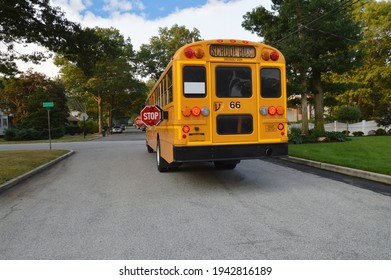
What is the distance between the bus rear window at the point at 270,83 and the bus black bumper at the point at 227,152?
114 cm

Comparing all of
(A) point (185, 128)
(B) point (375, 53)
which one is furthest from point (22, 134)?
(B) point (375, 53)

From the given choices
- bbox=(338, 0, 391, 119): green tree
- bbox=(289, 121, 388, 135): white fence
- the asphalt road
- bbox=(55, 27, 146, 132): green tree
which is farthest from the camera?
bbox=(55, 27, 146, 132): green tree

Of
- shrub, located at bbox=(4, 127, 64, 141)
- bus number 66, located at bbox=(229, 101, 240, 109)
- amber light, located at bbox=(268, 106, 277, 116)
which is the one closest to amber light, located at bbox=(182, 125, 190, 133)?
bus number 66, located at bbox=(229, 101, 240, 109)

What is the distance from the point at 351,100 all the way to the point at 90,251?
38.1 m

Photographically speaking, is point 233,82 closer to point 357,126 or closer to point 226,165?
point 226,165

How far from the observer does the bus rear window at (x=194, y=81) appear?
663 cm

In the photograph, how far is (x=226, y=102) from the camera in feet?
22.5

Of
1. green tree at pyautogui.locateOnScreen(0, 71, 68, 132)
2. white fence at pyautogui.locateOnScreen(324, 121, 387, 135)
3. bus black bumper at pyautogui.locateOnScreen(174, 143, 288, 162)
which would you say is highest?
green tree at pyautogui.locateOnScreen(0, 71, 68, 132)

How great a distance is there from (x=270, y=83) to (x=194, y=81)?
176cm

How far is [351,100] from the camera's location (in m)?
36.0

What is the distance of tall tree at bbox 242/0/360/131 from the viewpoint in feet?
55.7

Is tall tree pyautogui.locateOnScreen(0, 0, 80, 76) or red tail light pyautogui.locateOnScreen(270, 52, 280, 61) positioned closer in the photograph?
red tail light pyautogui.locateOnScreen(270, 52, 280, 61)

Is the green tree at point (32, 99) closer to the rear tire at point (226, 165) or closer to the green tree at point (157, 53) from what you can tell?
the green tree at point (157, 53)

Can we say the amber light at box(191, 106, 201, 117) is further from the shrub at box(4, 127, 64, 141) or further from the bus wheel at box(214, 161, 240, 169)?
the shrub at box(4, 127, 64, 141)
